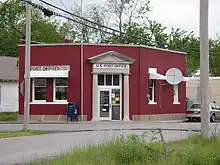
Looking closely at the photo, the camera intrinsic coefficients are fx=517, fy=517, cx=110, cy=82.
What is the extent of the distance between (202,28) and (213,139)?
398cm

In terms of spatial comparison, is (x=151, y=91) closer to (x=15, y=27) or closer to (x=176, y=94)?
(x=176, y=94)

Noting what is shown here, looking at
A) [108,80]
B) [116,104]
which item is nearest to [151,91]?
[116,104]

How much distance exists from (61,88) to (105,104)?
3661 mm

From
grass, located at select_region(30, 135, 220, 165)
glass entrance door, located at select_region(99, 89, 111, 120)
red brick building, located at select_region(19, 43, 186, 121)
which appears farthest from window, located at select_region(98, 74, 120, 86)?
grass, located at select_region(30, 135, 220, 165)

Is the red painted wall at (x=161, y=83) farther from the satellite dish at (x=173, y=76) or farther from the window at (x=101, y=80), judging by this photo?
the window at (x=101, y=80)

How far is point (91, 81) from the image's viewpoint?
129 ft

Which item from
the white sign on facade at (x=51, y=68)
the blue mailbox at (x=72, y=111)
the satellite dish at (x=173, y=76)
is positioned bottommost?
the blue mailbox at (x=72, y=111)

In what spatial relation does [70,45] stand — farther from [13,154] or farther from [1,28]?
[1,28]

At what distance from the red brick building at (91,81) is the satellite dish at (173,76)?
2.49 m

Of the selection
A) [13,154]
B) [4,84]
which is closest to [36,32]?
[4,84]

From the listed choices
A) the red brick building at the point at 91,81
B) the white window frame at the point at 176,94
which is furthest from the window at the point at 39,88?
the white window frame at the point at 176,94

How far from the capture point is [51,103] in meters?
40.1

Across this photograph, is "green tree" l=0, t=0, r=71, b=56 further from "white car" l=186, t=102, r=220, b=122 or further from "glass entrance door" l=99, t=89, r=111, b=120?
"white car" l=186, t=102, r=220, b=122

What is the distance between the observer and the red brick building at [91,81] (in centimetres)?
3934
